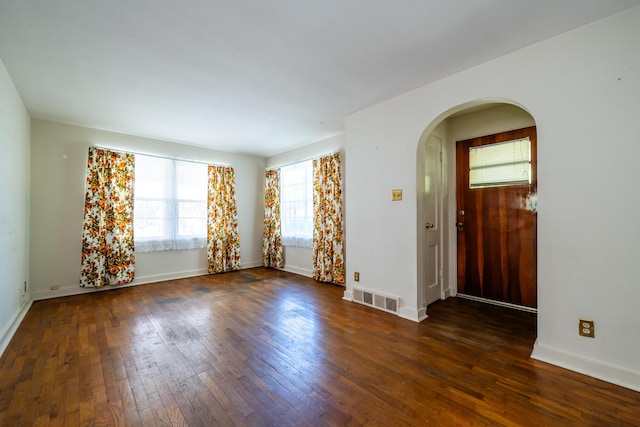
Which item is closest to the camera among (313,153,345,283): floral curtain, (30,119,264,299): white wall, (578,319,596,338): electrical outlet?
(578,319,596,338): electrical outlet

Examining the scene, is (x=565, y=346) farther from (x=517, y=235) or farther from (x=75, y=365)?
(x=75, y=365)

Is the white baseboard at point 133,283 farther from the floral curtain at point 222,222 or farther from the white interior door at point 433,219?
the white interior door at point 433,219

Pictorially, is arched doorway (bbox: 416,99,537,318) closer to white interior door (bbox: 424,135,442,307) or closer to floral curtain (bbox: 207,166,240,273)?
white interior door (bbox: 424,135,442,307)

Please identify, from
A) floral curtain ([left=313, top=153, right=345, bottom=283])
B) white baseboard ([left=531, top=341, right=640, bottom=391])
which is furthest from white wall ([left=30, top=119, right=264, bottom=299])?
white baseboard ([left=531, top=341, right=640, bottom=391])

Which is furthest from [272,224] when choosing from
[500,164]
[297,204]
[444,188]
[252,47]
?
[500,164]

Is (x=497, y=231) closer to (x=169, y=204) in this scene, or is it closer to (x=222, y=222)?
(x=222, y=222)

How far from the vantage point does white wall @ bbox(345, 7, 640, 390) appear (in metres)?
1.78

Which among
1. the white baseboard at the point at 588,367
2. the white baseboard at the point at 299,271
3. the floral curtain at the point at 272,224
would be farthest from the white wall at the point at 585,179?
the floral curtain at the point at 272,224

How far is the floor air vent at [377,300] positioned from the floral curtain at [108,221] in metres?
3.76

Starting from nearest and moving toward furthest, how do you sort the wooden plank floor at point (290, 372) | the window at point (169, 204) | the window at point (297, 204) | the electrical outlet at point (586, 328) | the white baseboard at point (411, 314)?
the wooden plank floor at point (290, 372) < the electrical outlet at point (586, 328) < the white baseboard at point (411, 314) < the window at point (169, 204) < the window at point (297, 204)

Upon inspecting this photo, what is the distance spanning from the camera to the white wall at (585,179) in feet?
5.84

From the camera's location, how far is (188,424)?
1.45m

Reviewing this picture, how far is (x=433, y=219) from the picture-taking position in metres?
3.47

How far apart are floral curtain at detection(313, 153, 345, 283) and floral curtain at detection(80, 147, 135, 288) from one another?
10.2ft
